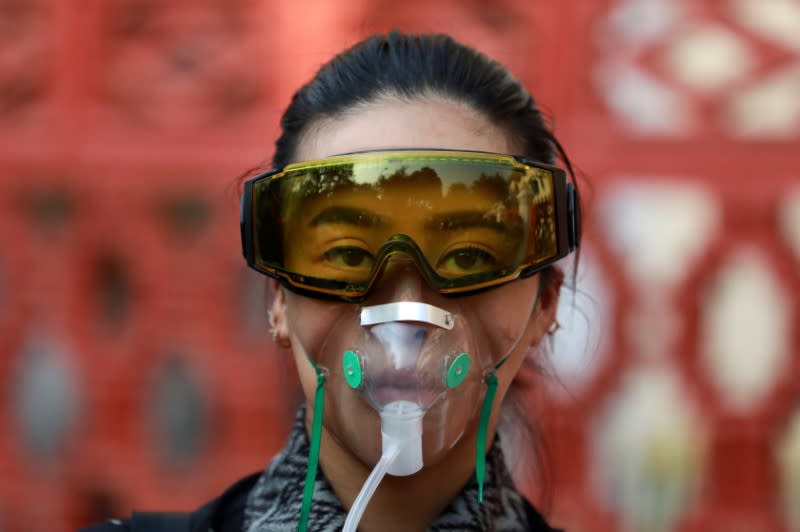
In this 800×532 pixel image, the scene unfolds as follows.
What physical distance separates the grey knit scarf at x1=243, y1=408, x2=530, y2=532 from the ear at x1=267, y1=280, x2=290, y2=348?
13cm

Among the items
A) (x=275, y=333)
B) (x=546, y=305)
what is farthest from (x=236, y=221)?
(x=546, y=305)

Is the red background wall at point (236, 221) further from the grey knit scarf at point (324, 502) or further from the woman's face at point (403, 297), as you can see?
the woman's face at point (403, 297)

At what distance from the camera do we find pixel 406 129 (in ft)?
4.75

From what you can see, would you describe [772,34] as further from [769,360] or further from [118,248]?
[118,248]

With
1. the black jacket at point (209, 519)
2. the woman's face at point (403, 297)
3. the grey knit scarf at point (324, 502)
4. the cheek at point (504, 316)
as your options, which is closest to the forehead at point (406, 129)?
the woman's face at point (403, 297)

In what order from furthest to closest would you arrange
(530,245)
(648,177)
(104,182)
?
(104,182)
(648,177)
(530,245)

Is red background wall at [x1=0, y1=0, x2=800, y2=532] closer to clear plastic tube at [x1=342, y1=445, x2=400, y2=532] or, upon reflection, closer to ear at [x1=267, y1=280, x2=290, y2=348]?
ear at [x1=267, y1=280, x2=290, y2=348]

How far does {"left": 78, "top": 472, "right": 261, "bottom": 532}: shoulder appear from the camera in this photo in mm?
1532

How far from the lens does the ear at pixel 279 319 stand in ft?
5.20

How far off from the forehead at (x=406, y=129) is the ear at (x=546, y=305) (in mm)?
236

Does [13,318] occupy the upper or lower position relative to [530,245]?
lower

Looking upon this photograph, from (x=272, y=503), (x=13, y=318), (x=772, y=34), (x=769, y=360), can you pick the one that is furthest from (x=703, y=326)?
(x=13, y=318)

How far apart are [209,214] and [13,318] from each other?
2.64 feet

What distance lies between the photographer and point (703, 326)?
335 cm
